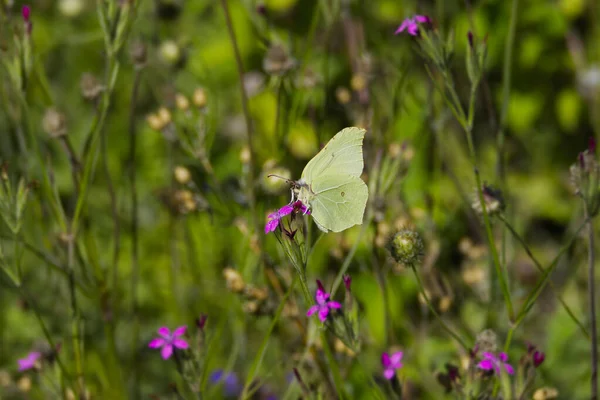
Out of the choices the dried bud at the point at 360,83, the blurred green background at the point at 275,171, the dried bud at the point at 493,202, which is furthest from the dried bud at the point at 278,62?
the dried bud at the point at 493,202

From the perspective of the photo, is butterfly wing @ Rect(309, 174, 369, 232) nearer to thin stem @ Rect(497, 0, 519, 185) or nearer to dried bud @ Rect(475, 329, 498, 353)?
dried bud @ Rect(475, 329, 498, 353)

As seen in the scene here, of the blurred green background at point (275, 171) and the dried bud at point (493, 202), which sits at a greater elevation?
the blurred green background at point (275, 171)

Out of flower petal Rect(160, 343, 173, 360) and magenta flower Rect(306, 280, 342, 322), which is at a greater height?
flower petal Rect(160, 343, 173, 360)

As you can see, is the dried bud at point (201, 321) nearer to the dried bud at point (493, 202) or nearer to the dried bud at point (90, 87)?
the dried bud at point (493, 202)

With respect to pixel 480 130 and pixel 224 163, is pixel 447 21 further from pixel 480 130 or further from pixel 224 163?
pixel 224 163

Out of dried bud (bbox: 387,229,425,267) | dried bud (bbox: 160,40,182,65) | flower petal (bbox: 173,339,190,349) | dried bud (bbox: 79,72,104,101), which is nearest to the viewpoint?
dried bud (bbox: 387,229,425,267)

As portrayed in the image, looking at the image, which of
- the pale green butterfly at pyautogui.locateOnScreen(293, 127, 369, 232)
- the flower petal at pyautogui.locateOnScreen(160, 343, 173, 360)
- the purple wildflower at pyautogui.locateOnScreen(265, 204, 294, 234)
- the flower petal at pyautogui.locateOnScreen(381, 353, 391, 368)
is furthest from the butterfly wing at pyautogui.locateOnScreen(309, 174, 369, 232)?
the flower petal at pyautogui.locateOnScreen(160, 343, 173, 360)

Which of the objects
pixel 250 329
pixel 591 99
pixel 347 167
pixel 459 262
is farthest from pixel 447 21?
pixel 347 167
